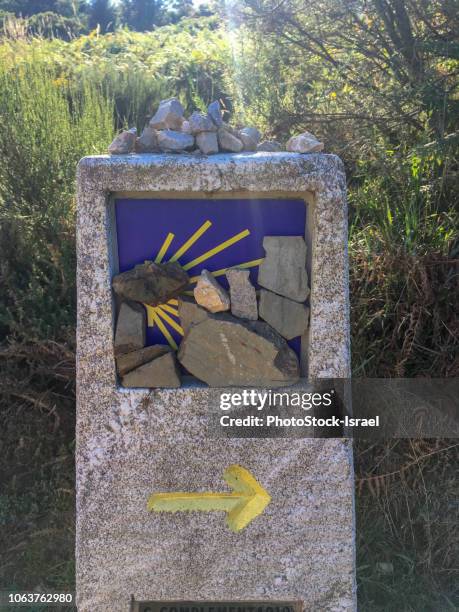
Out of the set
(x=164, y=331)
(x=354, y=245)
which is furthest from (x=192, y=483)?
(x=354, y=245)

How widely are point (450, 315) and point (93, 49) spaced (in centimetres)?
627

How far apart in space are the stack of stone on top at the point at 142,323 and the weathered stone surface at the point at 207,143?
347mm

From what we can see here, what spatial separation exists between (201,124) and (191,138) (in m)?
0.05

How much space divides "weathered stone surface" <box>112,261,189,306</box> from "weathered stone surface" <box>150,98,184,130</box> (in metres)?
0.42

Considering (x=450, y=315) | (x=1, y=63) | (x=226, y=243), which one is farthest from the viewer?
(x=1, y=63)

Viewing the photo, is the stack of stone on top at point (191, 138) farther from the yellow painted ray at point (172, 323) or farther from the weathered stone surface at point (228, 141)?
the yellow painted ray at point (172, 323)

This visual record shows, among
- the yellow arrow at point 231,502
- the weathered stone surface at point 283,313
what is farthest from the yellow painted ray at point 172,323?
the yellow arrow at point 231,502

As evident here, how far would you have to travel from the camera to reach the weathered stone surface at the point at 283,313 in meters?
1.85

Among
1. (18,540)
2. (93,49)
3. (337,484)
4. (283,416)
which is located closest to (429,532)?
(337,484)

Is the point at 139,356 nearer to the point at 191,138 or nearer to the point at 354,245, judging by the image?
the point at 191,138

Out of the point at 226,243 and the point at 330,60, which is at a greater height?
the point at 330,60

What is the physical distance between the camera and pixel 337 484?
1.92 meters

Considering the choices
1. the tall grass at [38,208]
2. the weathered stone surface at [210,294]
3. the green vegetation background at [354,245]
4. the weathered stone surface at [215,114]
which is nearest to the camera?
the weathered stone surface at [210,294]

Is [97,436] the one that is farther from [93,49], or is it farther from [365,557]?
[93,49]
